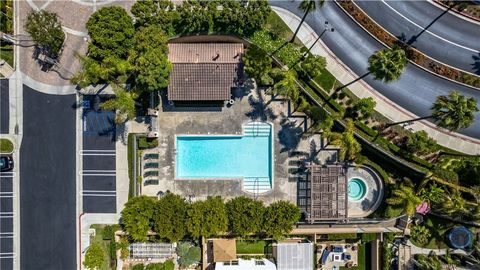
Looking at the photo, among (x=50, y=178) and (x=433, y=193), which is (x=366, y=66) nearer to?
(x=433, y=193)

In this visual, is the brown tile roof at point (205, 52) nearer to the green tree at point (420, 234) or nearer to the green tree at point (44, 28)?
the green tree at point (44, 28)

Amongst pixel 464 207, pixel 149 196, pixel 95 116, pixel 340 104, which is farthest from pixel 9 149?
pixel 464 207

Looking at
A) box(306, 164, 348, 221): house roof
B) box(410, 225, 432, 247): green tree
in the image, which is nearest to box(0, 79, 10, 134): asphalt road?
box(306, 164, 348, 221): house roof

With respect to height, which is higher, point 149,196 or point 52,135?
point 52,135

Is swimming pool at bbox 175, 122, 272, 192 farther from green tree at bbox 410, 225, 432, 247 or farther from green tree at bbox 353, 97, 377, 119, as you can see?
green tree at bbox 410, 225, 432, 247

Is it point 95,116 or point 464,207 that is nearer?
point 464,207

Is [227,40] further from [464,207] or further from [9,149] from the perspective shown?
[464,207]

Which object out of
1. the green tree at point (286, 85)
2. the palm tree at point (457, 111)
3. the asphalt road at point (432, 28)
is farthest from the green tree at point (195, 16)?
the palm tree at point (457, 111)

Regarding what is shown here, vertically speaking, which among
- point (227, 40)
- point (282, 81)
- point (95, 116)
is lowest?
point (95, 116)
